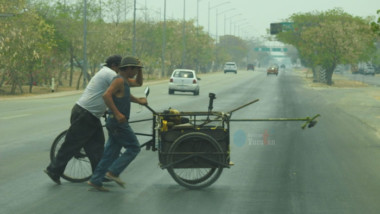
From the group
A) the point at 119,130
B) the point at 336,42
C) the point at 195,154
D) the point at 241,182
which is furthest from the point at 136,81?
the point at 336,42

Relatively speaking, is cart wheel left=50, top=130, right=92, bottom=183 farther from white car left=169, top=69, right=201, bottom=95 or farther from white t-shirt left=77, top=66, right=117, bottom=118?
white car left=169, top=69, right=201, bottom=95

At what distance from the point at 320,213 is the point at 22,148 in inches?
272

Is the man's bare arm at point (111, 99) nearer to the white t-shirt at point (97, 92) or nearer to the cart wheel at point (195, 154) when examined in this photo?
the white t-shirt at point (97, 92)

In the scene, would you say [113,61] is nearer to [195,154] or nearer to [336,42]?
[195,154]

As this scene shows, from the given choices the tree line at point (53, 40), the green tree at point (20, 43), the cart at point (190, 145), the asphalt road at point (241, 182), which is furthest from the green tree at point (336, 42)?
the cart at point (190, 145)

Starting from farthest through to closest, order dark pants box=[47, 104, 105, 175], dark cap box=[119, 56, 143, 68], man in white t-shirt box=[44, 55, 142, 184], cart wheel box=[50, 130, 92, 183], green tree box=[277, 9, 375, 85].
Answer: green tree box=[277, 9, 375, 85]
cart wheel box=[50, 130, 92, 183]
dark pants box=[47, 104, 105, 175]
man in white t-shirt box=[44, 55, 142, 184]
dark cap box=[119, 56, 143, 68]

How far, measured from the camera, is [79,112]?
848cm

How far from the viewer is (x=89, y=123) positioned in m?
8.55

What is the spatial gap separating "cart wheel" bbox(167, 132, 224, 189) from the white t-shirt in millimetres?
1012

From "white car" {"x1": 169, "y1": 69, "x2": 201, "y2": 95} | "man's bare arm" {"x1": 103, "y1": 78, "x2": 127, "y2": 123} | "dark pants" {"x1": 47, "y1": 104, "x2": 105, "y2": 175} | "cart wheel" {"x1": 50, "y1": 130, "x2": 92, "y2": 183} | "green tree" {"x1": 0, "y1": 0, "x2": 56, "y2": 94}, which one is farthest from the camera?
"white car" {"x1": 169, "y1": 69, "x2": 201, "y2": 95}

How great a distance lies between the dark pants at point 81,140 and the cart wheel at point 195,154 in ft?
3.12

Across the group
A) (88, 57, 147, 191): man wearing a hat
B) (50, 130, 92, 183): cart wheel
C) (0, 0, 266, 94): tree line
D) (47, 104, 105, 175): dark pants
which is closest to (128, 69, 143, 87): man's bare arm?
(88, 57, 147, 191): man wearing a hat

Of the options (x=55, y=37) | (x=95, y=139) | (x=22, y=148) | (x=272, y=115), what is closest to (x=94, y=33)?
(x=55, y=37)

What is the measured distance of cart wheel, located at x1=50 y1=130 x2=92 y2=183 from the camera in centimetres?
899
